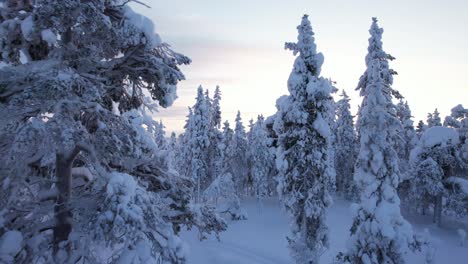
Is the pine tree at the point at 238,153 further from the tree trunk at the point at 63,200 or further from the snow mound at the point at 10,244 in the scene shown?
the snow mound at the point at 10,244

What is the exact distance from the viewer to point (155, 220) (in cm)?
542

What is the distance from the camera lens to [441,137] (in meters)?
42.1

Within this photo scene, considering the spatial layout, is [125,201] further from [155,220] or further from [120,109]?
[120,109]

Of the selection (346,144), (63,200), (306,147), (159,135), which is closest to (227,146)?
(159,135)

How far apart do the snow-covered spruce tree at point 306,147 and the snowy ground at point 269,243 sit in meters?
3.07

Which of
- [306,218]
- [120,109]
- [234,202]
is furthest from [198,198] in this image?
[120,109]

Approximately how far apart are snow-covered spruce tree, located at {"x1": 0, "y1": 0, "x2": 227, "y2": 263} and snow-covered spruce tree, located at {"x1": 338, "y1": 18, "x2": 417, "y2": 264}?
13988mm

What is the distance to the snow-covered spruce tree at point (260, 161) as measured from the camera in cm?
5753

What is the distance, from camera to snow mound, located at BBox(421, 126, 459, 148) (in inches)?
1649

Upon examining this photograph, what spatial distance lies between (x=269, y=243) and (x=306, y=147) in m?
19.1

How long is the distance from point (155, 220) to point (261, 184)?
173 ft

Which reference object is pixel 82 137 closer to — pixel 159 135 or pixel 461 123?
pixel 461 123

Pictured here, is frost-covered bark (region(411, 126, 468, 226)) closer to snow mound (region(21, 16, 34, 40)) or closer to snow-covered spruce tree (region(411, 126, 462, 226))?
snow-covered spruce tree (region(411, 126, 462, 226))

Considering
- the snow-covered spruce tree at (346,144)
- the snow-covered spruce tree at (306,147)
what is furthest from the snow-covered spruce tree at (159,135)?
the snow-covered spruce tree at (346,144)
